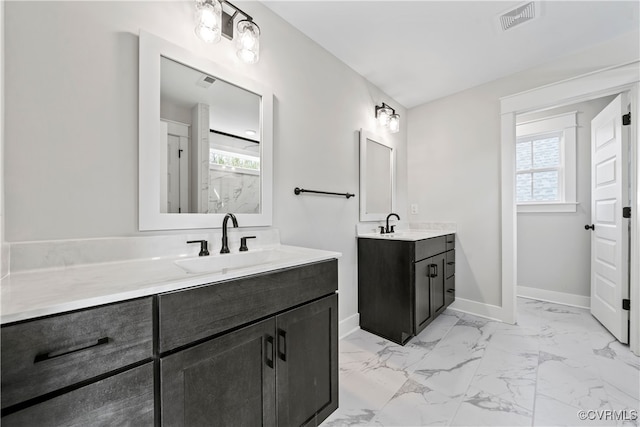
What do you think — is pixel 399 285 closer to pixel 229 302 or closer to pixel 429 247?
pixel 429 247

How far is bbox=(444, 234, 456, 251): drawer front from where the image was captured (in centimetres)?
269

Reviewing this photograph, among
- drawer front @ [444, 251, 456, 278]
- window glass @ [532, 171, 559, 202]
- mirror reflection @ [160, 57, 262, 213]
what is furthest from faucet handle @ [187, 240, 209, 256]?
window glass @ [532, 171, 559, 202]

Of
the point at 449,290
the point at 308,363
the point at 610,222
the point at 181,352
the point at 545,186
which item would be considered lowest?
the point at 449,290

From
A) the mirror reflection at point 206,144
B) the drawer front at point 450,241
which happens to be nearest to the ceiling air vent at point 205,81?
the mirror reflection at point 206,144

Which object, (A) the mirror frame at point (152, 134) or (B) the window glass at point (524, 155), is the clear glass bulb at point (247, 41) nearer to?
(A) the mirror frame at point (152, 134)

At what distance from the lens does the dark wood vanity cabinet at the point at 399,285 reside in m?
2.04

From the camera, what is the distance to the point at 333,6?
1664 millimetres

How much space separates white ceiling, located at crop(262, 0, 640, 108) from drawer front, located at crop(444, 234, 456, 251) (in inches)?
63.2

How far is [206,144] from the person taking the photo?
1.42 m

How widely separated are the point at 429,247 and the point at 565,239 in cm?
203

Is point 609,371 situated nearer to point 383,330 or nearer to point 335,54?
point 383,330

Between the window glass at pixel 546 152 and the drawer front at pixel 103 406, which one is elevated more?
the window glass at pixel 546 152

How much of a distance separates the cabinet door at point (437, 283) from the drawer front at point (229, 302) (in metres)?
1.47

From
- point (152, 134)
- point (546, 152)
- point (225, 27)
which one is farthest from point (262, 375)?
point (546, 152)
